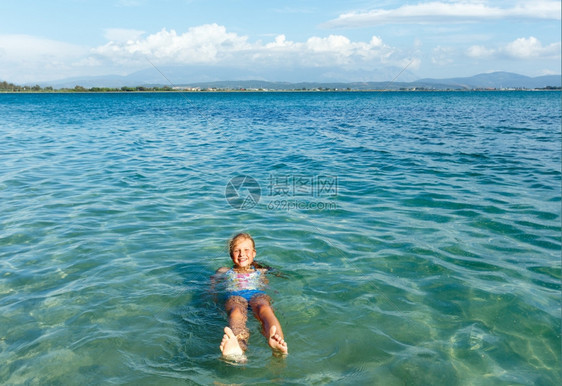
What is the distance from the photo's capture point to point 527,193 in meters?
11.2

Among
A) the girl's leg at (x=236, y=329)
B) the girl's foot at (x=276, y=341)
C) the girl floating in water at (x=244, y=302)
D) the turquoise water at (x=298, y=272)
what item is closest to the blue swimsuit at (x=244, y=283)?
the girl floating in water at (x=244, y=302)

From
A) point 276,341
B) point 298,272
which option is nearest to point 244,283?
point 298,272

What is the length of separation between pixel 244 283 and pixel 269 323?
1.19m

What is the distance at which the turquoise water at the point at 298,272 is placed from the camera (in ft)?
15.1

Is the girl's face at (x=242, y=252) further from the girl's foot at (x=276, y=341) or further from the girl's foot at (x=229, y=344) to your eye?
the girl's foot at (x=229, y=344)

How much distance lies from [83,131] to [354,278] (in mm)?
27880

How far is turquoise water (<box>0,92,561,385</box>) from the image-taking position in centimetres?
460

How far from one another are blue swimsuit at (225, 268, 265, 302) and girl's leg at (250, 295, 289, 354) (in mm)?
159

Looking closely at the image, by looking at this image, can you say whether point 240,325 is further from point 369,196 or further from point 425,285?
point 369,196

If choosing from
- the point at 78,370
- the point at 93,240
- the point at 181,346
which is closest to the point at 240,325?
the point at 181,346

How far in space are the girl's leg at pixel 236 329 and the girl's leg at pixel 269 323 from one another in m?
0.17

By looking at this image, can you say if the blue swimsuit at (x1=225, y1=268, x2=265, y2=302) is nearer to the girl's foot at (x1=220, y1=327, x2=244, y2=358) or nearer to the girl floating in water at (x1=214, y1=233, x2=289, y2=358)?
the girl floating in water at (x1=214, y1=233, x2=289, y2=358)

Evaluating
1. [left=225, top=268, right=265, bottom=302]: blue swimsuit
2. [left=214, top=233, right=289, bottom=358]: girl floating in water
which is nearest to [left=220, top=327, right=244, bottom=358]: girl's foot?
[left=214, top=233, right=289, bottom=358]: girl floating in water

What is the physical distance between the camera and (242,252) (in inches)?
249
